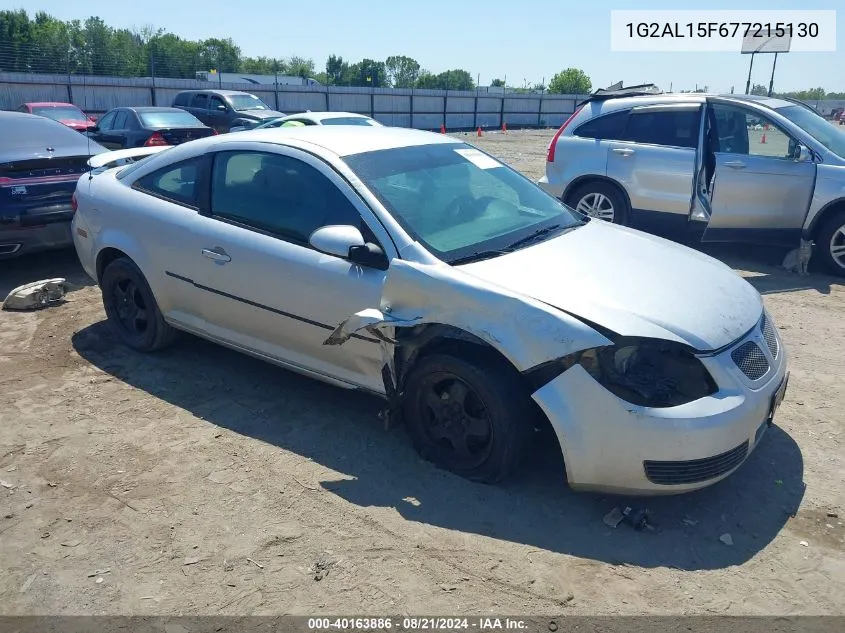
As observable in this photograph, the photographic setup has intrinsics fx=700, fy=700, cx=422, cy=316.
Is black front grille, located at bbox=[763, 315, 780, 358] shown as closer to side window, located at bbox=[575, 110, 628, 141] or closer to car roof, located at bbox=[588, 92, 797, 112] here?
car roof, located at bbox=[588, 92, 797, 112]

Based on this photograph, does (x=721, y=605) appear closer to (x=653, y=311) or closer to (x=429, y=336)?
(x=653, y=311)

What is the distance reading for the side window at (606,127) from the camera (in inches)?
331

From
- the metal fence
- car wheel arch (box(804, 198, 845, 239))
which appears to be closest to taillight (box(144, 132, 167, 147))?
the metal fence

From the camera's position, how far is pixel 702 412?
9.90 feet

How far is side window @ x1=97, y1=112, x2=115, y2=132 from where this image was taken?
14.6 m

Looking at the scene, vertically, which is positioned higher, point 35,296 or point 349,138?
point 349,138

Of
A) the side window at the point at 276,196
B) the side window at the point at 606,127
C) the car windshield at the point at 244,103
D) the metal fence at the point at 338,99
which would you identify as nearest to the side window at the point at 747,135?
the side window at the point at 606,127

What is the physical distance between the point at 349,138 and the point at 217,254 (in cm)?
109

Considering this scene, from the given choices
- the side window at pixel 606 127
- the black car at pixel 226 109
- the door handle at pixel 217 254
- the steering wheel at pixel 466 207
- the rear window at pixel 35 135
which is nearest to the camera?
the steering wheel at pixel 466 207

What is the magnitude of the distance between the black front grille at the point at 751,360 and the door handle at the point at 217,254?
2.90 m

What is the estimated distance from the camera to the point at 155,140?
44.1 ft

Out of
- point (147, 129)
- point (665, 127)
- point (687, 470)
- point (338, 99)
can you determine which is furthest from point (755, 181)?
point (338, 99)

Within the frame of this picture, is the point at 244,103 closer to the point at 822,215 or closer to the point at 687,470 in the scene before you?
the point at 822,215

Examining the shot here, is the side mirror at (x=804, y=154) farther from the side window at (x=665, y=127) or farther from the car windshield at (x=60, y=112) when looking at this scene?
the car windshield at (x=60, y=112)
